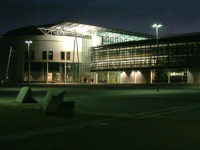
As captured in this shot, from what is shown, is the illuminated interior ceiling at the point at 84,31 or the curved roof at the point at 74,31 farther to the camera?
the curved roof at the point at 74,31

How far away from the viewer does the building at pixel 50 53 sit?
99.6 meters

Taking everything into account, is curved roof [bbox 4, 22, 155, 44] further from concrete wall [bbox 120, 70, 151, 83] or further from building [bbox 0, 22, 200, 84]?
concrete wall [bbox 120, 70, 151, 83]

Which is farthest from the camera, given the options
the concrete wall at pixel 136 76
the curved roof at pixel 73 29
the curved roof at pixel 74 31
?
the curved roof at pixel 74 31

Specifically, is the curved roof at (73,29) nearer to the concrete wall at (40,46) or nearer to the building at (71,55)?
the building at (71,55)

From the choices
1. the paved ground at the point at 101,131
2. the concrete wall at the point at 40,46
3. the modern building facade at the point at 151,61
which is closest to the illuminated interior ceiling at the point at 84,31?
the concrete wall at the point at 40,46

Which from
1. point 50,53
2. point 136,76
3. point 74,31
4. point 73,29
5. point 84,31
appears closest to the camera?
point 136,76

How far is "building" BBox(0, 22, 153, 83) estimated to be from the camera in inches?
3922

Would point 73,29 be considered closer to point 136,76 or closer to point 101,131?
point 136,76

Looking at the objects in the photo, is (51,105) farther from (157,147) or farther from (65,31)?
(65,31)

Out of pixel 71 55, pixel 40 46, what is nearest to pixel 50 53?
pixel 40 46

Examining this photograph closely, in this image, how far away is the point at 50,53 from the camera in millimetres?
100375

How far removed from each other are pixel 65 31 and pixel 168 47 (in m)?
32.4

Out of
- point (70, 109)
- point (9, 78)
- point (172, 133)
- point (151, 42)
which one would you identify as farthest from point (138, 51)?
point (172, 133)

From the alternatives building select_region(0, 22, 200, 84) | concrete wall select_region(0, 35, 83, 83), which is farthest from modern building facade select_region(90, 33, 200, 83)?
concrete wall select_region(0, 35, 83, 83)
